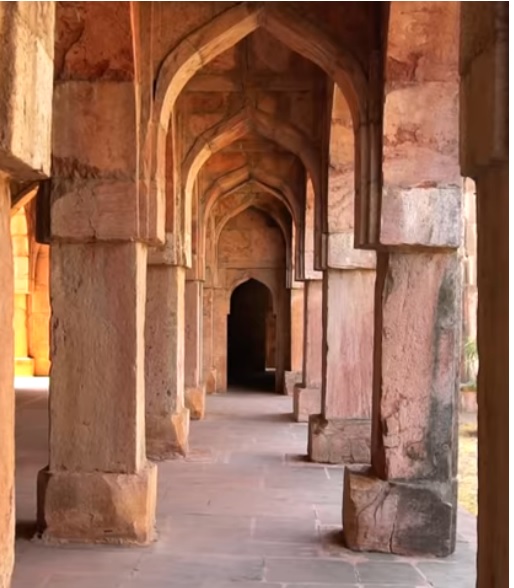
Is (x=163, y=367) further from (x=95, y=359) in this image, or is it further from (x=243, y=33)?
(x=243, y=33)

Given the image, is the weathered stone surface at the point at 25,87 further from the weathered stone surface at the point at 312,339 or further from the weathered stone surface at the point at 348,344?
the weathered stone surface at the point at 312,339

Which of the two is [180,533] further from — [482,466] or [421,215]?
[482,466]

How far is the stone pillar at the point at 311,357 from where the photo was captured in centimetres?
1163

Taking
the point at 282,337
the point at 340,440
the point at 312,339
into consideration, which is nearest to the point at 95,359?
the point at 340,440

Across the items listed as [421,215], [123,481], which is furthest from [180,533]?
[421,215]

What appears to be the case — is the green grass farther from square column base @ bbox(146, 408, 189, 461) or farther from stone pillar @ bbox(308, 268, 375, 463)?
square column base @ bbox(146, 408, 189, 461)

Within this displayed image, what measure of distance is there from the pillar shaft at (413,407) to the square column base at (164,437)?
3.74 meters

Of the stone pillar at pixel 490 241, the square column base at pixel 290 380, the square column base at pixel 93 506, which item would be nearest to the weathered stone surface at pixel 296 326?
the square column base at pixel 290 380

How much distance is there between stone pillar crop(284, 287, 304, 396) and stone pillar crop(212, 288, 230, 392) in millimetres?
1517

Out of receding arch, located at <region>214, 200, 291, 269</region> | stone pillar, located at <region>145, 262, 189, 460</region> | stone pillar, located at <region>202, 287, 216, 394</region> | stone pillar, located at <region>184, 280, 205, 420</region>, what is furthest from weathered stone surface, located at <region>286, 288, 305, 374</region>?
stone pillar, located at <region>145, 262, 189, 460</region>

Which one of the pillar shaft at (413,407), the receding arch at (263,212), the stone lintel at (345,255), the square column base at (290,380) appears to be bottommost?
the square column base at (290,380)

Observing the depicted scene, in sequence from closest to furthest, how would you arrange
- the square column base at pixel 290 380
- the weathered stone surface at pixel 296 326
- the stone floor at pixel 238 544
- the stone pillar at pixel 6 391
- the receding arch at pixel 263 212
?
the stone pillar at pixel 6 391 < the stone floor at pixel 238 544 < the receding arch at pixel 263 212 < the weathered stone surface at pixel 296 326 < the square column base at pixel 290 380

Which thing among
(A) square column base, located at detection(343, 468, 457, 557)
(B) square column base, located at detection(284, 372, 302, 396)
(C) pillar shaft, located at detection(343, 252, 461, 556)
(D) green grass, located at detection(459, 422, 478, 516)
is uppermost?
(C) pillar shaft, located at detection(343, 252, 461, 556)

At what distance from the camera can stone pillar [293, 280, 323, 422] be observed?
38.2 ft
